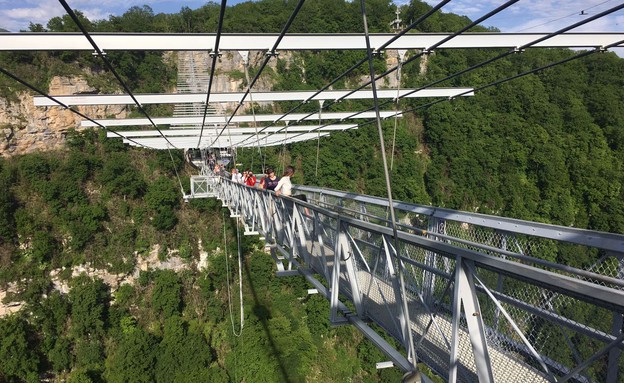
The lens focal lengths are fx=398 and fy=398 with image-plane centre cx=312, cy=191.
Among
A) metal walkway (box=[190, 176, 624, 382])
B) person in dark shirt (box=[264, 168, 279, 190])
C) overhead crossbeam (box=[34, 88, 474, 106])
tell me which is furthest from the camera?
person in dark shirt (box=[264, 168, 279, 190])

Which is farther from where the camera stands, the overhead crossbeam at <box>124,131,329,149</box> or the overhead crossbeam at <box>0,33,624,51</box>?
the overhead crossbeam at <box>124,131,329,149</box>

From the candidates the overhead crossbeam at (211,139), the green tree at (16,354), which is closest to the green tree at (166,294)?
the green tree at (16,354)

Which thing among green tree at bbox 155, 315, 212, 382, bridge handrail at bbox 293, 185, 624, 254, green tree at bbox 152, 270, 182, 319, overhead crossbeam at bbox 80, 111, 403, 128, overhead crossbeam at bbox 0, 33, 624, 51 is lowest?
green tree at bbox 155, 315, 212, 382

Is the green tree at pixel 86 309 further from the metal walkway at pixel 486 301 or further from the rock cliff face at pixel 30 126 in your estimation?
the metal walkway at pixel 486 301

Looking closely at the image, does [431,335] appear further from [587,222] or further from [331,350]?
[587,222]

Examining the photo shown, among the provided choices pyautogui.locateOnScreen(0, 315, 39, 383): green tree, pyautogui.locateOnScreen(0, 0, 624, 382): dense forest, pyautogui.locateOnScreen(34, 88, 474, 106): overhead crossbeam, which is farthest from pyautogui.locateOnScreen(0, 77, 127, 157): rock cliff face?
pyautogui.locateOnScreen(34, 88, 474, 106): overhead crossbeam

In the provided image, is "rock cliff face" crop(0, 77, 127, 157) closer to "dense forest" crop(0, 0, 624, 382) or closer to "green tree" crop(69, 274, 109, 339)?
"dense forest" crop(0, 0, 624, 382)
